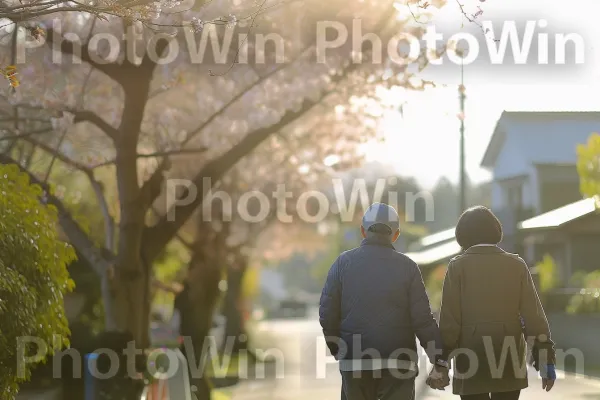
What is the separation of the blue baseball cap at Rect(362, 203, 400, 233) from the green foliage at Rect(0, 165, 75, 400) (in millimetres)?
3392

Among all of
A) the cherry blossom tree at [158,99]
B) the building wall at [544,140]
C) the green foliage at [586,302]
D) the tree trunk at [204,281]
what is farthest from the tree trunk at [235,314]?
the cherry blossom tree at [158,99]

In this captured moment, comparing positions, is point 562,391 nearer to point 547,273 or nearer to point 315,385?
point 315,385

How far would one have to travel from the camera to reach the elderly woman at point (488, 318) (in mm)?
7750

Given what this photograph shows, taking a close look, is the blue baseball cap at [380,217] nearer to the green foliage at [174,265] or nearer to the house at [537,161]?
the green foliage at [174,265]

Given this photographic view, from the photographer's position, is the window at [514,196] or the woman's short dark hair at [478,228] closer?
the woman's short dark hair at [478,228]

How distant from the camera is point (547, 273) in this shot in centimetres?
3550

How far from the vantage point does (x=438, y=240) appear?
64.5m

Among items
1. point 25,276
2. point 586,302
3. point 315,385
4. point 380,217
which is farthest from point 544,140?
point 380,217

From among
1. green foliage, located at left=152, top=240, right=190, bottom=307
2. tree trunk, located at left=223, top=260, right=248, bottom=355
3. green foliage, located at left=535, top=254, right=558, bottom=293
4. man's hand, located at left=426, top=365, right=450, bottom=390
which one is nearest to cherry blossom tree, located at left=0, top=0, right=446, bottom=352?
man's hand, located at left=426, top=365, right=450, bottom=390

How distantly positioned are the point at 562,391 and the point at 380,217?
41.6 feet

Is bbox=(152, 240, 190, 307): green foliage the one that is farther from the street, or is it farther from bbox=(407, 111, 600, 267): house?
bbox=(407, 111, 600, 267): house

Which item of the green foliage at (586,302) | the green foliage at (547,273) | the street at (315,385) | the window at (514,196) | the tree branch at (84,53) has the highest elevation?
the tree branch at (84,53)

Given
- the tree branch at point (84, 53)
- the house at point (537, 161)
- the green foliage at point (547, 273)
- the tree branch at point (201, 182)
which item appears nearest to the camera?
the tree branch at point (84, 53)

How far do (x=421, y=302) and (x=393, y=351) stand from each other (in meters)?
0.40
